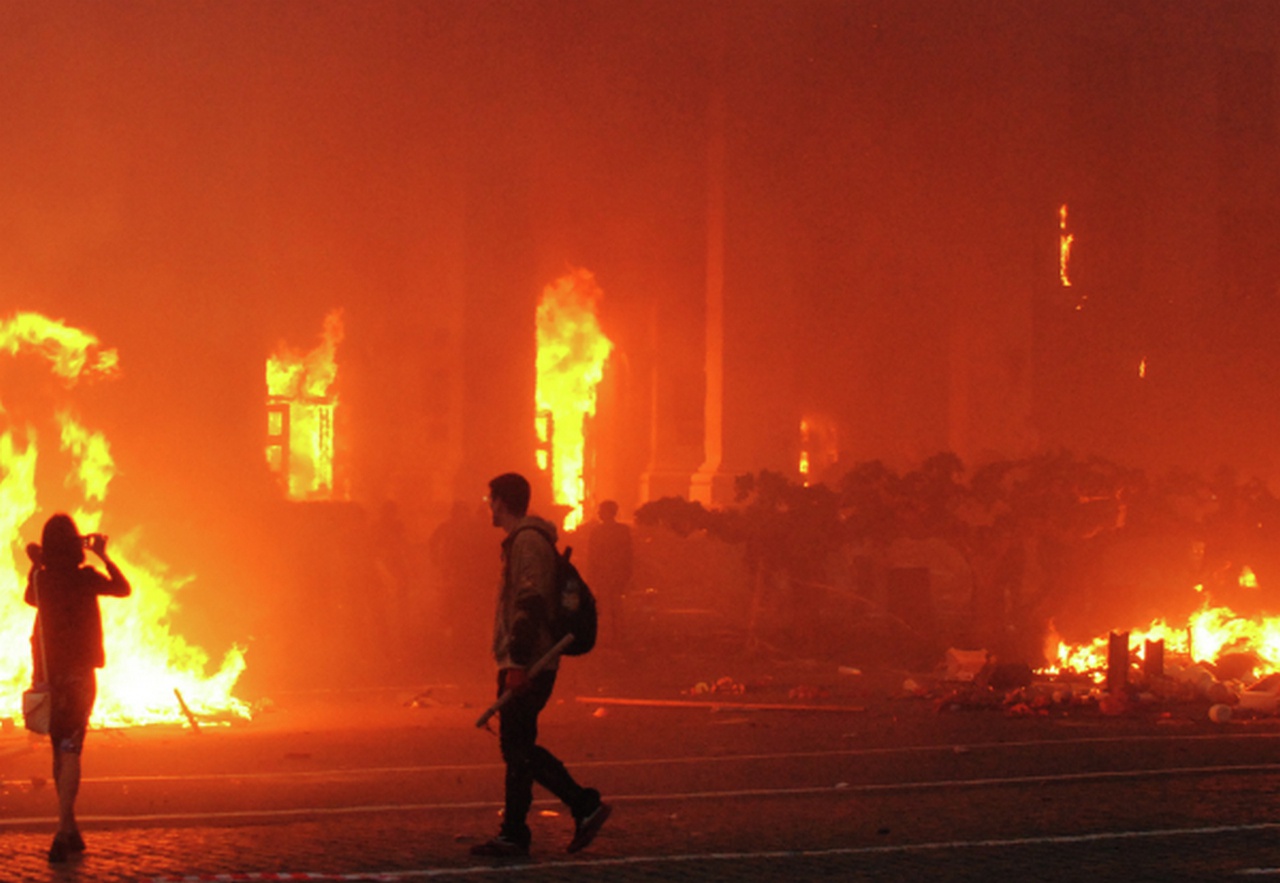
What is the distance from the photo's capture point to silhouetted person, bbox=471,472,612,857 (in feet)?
21.5

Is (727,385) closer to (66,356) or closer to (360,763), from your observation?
(66,356)

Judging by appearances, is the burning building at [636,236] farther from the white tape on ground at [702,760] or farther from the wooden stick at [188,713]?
the white tape on ground at [702,760]

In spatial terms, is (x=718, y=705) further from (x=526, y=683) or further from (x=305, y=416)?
(x=305, y=416)

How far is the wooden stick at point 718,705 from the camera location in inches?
508

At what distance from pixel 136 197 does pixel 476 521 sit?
7.18 meters

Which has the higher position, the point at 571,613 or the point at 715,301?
the point at 715,301

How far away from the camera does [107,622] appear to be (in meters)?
12.4

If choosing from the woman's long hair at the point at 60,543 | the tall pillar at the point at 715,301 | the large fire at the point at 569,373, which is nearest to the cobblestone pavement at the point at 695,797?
the woman's long hair at the point at 60,543

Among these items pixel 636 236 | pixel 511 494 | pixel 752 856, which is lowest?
pixel 752 856

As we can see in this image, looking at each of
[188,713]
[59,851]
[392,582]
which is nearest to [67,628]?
[59,851]

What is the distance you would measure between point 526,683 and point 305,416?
17.9 m

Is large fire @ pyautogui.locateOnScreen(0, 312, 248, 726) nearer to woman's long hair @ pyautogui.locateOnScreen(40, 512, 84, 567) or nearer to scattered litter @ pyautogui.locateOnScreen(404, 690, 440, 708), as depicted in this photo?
scattered litter @ pyautogui.locateOnScreen(404, 690, 440, 708)

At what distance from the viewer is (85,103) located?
65.9 ft

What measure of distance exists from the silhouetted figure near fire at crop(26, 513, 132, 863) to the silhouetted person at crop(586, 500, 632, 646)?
351 inches
